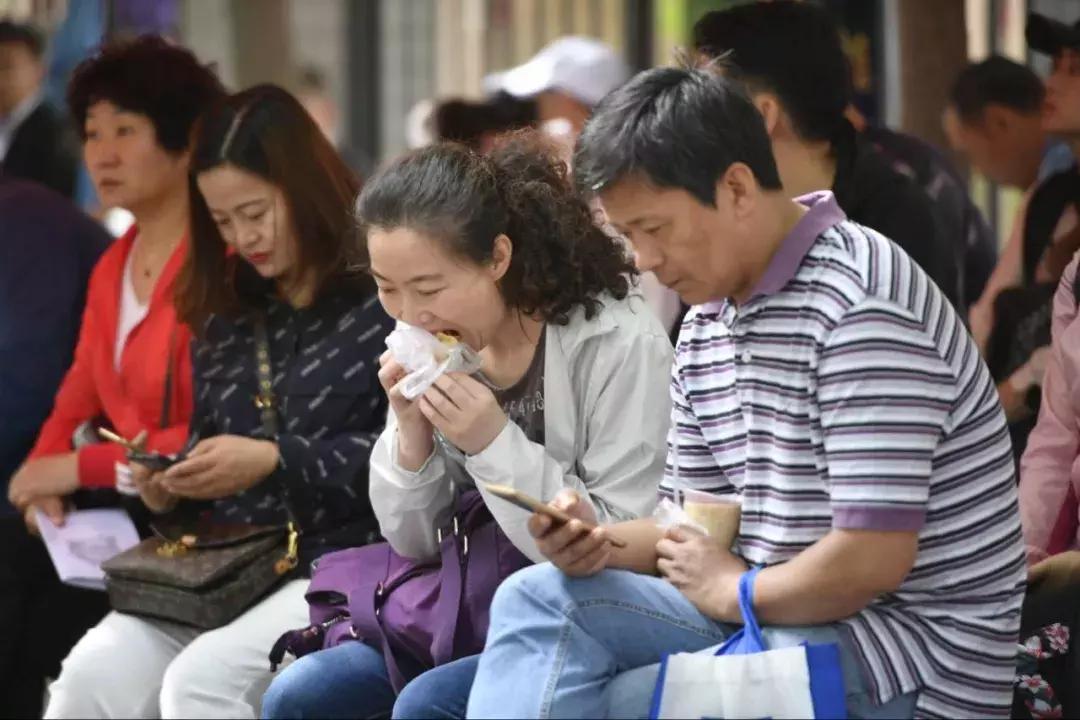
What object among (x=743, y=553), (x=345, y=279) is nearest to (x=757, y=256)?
(x=743, y=553)

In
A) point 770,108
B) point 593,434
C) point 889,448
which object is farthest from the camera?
point 770,108

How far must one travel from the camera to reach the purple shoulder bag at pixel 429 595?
310 centimetres

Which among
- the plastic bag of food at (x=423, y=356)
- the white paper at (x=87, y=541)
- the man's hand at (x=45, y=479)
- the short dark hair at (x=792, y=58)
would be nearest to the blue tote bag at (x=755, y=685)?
the plastic bag of food at (x=423, y=356)

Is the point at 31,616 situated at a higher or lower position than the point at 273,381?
lower

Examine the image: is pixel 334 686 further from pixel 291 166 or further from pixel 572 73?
pixel 572 73

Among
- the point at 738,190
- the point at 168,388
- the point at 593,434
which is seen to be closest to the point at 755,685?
the point at 738,190

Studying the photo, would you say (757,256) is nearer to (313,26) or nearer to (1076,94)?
(1076,94)

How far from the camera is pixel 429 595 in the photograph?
10.4 feet

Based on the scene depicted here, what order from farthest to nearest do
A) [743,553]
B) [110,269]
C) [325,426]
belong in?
[110,269] < [325,426] < [743,553]

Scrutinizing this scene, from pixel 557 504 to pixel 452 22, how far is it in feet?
45.4

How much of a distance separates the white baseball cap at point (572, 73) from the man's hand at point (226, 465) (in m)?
2.65

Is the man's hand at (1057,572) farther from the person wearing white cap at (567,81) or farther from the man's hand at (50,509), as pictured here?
the person wearing white cap at (567,81)

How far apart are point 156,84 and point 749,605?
2.56 meters

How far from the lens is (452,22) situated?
16172mm
